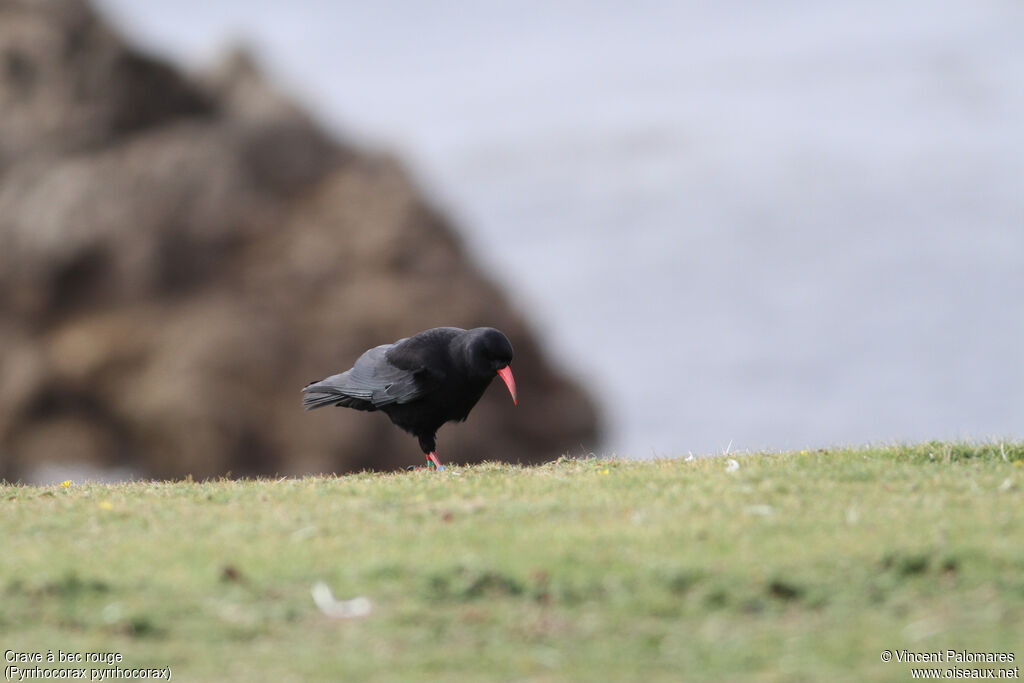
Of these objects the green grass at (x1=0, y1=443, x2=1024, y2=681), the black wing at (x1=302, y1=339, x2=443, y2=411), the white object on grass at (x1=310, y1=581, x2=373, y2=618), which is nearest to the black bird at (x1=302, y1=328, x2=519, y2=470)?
the black wing at (x1=302, y1=339, x2=443, y2=411)

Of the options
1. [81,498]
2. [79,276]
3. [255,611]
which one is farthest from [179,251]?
[255,611]

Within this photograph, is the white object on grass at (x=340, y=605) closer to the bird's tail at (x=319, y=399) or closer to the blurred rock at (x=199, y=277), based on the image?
the bird's tail at (x=319, y=399)

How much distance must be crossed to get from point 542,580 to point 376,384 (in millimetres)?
5379

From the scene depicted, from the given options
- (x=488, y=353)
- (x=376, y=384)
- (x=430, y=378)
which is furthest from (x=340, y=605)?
(x=376, y=384)

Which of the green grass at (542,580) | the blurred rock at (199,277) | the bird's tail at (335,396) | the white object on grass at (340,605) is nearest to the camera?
the green grass at (542,580)

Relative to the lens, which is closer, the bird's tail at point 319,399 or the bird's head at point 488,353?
the bird's head at point 488,353

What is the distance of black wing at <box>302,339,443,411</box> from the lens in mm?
11242

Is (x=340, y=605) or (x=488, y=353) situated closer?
(x=340, y=605)

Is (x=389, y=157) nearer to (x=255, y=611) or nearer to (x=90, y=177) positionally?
(x=90, y=177)

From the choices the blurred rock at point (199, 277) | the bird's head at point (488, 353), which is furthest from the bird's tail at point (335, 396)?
the blurred rock at point (199, 277)

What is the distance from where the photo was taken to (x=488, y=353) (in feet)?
36.0

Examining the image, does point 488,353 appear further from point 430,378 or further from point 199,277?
point 199,277

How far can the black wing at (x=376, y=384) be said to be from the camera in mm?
11242

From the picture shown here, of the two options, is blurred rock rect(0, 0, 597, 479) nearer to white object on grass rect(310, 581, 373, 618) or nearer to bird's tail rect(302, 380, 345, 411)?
bird's tail rect(302, 380, 345, 411)
